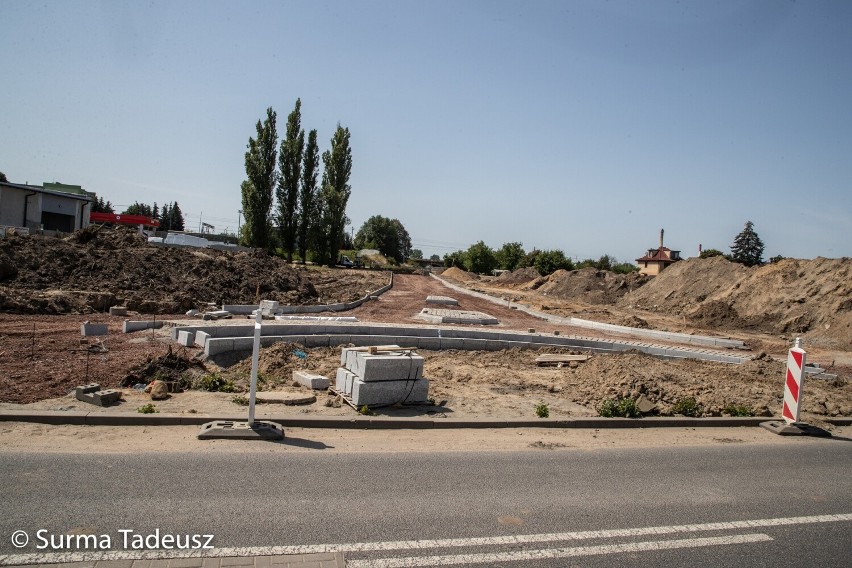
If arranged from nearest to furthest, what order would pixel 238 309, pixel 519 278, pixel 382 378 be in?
pixel 382 378 → pixel 238 309 → pixel 519 278

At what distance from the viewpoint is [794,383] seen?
27.3 ft

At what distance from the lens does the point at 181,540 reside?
384cm

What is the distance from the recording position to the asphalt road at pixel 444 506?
3.97m

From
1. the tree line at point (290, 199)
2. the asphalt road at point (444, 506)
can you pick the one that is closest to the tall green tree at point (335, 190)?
the tree line at point (290, 199)

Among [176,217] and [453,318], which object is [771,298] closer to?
[453,318]

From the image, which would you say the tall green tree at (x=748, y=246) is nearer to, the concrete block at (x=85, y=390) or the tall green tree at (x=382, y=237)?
the tall green tree at (x=382, y=237)

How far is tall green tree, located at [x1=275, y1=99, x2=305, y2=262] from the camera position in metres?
51.4

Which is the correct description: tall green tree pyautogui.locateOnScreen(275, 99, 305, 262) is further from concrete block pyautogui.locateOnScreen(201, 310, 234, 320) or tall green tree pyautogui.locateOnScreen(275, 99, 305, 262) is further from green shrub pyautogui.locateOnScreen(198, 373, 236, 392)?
green shrub pyautogui.locateOnScreen(198, 373, 236, 392)

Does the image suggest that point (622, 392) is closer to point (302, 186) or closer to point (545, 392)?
point (545, 392)

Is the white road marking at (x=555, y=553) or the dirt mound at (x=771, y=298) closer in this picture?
the white road marking at (x=555, y=553)

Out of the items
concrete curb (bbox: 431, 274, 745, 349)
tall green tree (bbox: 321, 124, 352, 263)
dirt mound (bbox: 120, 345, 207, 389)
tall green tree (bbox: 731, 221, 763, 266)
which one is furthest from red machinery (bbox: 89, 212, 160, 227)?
tall green tree (bbox: 731, 221, 763, 266)

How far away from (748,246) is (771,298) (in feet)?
179

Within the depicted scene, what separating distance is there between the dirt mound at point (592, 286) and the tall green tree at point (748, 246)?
40.6 m

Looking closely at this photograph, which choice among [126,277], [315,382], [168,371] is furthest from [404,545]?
[126,277]
